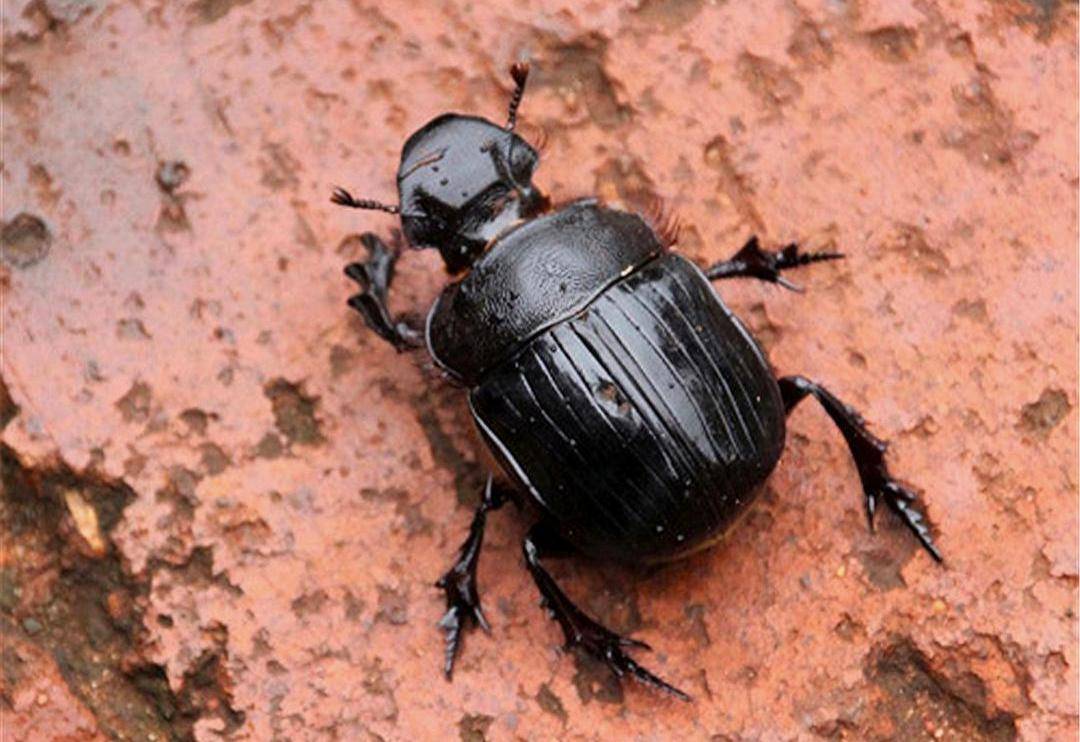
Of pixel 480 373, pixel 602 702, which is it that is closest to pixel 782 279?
pixel 480 373

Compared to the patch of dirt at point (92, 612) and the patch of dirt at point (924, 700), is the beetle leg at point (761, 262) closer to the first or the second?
the patch of dirt at point (924, 700)

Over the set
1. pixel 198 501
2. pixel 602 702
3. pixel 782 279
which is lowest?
pixel 602 702

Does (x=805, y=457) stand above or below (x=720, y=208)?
below

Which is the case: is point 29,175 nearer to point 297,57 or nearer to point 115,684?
point 297,57

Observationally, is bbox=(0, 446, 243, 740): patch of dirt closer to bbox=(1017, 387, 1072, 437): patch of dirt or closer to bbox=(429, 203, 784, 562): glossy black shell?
bbox=(429, 203, 784, 562): glossy black shell

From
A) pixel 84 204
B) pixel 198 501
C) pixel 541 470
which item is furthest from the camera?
pixel 84 204

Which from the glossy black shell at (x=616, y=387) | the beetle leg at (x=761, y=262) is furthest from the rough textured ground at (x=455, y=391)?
the glossy black shell at (x=616, y=387)

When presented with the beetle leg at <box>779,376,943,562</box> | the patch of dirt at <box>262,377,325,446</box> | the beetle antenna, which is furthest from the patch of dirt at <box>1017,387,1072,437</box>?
the patch of dirt at <box>262,377,325,446</box>
